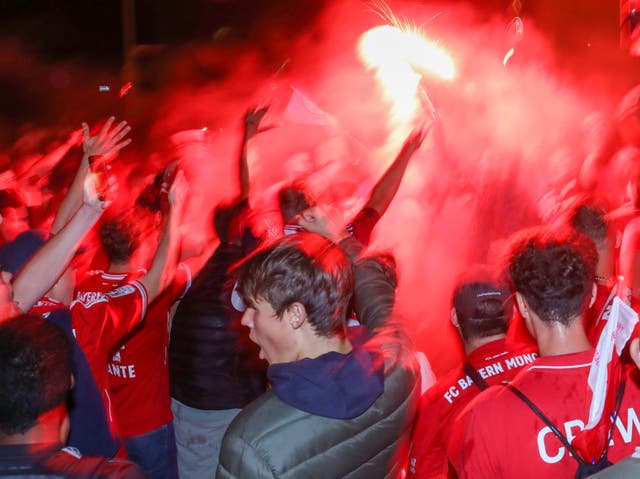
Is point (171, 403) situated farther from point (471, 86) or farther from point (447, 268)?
point (471, 86)

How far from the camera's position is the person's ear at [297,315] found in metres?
2.01

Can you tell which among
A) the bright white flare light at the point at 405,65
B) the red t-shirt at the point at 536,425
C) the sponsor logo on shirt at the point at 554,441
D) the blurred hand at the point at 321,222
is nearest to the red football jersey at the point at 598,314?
the red t-shirt at the point at 536,425

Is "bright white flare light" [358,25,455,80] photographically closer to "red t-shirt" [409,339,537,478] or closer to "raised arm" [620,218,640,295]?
"raised arm" [620,218,640,295]

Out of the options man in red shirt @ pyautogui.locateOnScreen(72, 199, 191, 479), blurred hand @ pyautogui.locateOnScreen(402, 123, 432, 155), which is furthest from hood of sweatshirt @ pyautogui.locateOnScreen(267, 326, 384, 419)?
blurred hand @ pyautogui.locateOnScreen(402, 123, 432, 155)

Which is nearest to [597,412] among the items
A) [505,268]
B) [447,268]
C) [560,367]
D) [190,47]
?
[560,367]

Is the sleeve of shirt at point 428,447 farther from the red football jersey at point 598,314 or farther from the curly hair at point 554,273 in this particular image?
the red football jersey at point 598,314

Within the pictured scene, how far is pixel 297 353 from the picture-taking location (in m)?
2.02

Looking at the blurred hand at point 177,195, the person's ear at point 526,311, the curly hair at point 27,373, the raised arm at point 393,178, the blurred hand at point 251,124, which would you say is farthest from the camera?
the blurred hand at point 251,124

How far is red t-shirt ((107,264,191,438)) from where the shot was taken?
12.1 feet

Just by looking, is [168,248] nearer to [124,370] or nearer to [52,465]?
[124,370]

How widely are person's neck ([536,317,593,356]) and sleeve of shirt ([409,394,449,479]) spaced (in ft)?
1.95

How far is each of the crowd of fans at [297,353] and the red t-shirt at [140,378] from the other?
0.03 feet

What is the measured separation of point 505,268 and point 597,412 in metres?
0.69

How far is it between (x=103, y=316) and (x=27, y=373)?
1128mm
